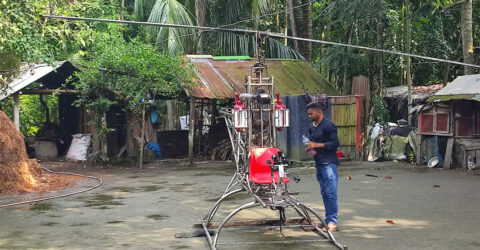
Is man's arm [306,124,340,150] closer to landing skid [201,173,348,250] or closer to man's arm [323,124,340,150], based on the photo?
man's arm [323,124,340,150]

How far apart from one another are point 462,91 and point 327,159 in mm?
8239

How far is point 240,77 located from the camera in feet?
56.2

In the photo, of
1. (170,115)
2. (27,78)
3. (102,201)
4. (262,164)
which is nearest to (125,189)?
(102,201)

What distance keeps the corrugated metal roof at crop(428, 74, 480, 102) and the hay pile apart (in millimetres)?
10565

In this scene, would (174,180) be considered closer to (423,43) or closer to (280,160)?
(280,160)

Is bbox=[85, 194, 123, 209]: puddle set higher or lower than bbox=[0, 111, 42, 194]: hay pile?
lower

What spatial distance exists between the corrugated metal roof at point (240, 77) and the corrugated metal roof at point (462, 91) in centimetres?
424

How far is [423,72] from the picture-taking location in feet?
78.2

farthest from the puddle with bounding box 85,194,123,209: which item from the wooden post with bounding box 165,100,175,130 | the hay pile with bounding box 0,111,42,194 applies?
the wooden post with bounding box 165,100,175,130

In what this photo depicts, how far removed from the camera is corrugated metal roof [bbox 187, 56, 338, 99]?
52.1 ft

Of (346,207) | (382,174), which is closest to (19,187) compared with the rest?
(346,207)

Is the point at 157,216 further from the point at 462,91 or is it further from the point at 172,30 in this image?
the point at 172,30

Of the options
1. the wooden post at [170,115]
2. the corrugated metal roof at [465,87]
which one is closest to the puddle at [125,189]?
the corrugated metal roof at [465,87]

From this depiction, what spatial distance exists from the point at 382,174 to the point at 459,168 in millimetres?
2459
